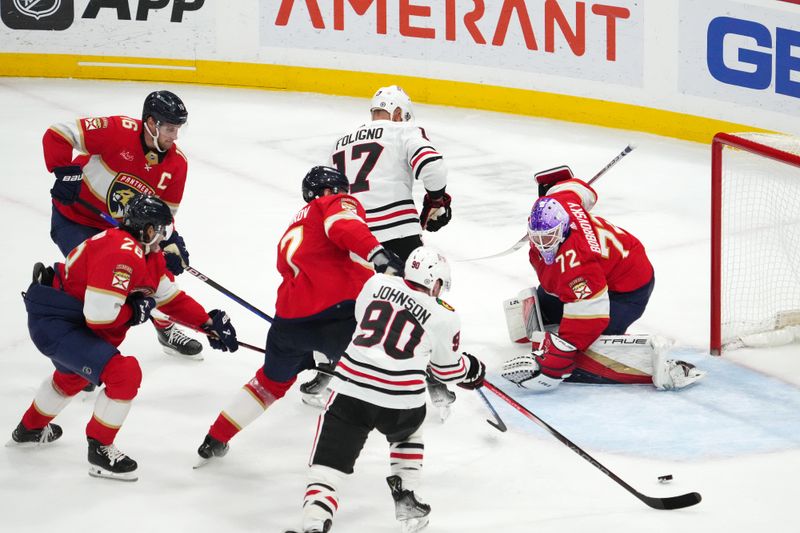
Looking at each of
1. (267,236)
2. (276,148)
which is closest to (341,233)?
(267,236)

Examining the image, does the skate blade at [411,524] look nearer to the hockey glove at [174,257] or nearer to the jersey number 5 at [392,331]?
the jersey number 5 at [392,331]

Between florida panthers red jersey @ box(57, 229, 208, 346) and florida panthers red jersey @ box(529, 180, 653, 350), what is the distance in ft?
5.11

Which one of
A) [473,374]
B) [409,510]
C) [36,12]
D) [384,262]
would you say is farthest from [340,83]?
[409,510]

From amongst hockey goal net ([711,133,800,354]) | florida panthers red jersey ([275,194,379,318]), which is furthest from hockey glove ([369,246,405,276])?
hockey goal net ([711,133,800,354])

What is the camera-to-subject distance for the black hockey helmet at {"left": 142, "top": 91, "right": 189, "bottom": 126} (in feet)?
15.9

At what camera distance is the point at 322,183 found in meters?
4.45

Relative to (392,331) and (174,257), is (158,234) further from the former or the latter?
(392,331)

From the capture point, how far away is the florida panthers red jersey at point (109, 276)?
405cm

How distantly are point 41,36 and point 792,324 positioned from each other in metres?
6.15

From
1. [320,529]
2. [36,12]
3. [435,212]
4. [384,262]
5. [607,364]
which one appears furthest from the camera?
[36,12]

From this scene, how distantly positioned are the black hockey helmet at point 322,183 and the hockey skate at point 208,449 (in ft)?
2.94

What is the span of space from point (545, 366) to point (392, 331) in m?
1.33

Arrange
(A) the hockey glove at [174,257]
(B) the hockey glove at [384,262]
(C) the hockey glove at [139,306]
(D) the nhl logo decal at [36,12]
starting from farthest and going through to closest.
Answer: (D) the nhl logo decal at [36,12], (A) the hockey glove at [174,257], (C) the hockey glove at [139,306], (B) the hockey glove at [384,262]

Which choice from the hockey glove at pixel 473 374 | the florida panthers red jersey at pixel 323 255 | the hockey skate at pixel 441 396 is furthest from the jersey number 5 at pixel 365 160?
the hockey glove at pixel 473 374
